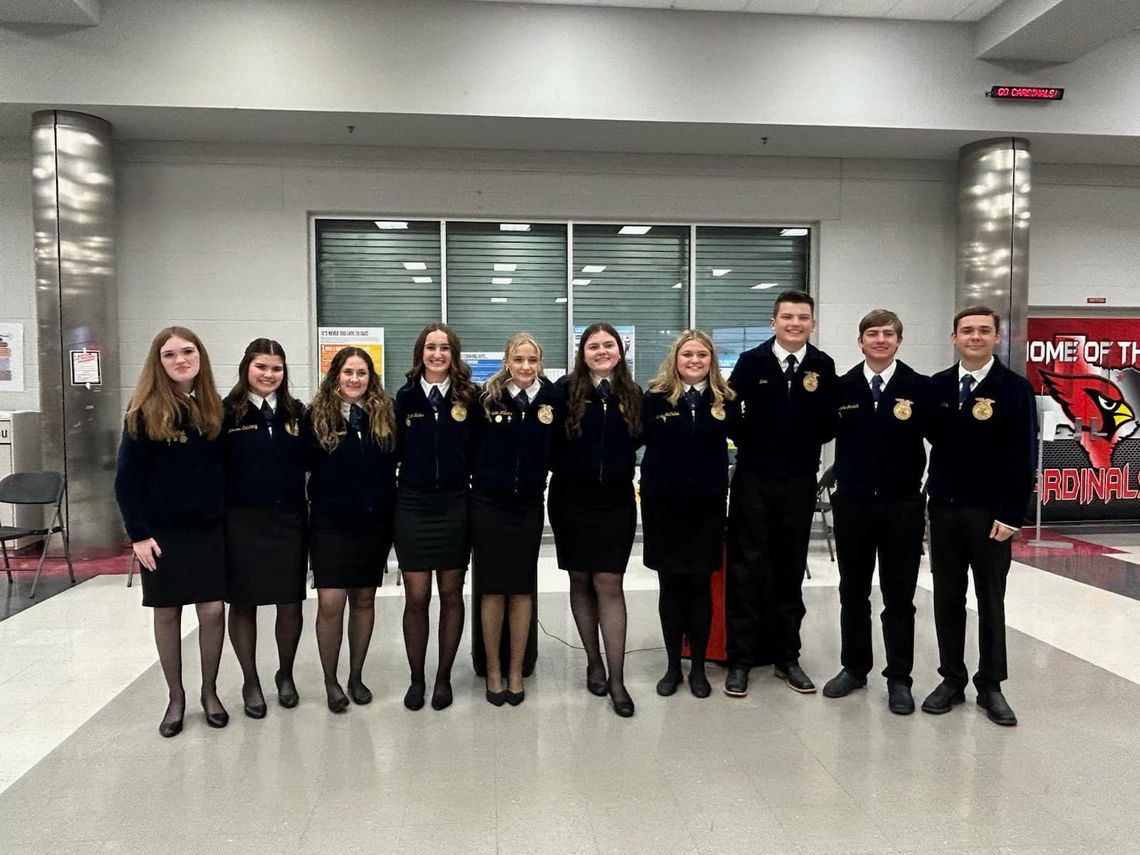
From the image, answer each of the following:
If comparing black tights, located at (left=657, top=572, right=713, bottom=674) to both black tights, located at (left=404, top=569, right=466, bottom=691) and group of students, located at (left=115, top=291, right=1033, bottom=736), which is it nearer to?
group of students, located at (left=115, top=291, right=1033, bottom=736)

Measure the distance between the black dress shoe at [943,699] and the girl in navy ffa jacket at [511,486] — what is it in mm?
1681

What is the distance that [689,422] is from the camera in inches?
123

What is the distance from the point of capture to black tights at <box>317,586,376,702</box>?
3.07m

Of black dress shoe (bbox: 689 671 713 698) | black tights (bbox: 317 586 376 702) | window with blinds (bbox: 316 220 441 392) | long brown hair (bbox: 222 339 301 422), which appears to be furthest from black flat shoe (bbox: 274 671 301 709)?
window with blinds (bbox: 316 220 441 392)

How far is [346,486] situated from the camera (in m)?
2.99

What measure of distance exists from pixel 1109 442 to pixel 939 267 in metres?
2.66

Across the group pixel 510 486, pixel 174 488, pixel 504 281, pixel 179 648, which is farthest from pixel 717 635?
pixel 504 281

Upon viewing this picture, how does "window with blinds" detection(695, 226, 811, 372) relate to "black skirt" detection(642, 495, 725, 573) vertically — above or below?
above

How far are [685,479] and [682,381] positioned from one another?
1.37 feet

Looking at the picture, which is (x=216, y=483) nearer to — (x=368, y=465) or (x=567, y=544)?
(x=368, y=465)

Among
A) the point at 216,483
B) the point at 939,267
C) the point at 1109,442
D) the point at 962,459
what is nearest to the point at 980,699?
→ the point at 962,459

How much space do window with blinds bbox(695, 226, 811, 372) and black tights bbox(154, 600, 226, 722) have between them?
16.9ft

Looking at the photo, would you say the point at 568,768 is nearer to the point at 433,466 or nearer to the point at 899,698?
the point at 433,466

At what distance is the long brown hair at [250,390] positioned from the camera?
115 inches
